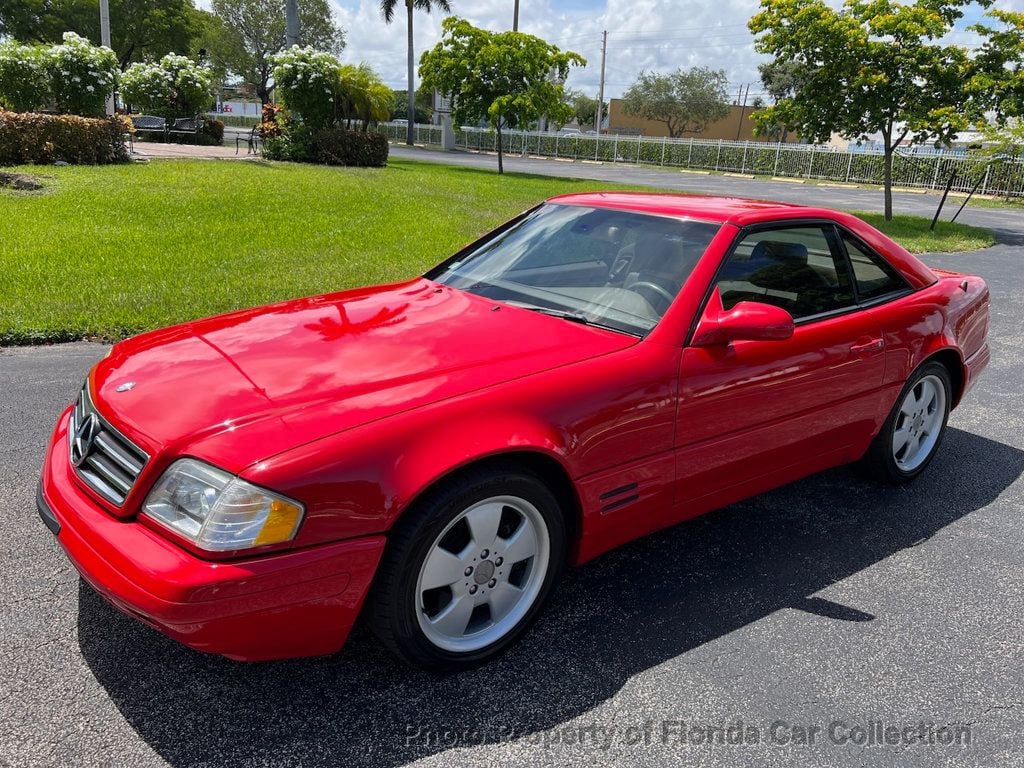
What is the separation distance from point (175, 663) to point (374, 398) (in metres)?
1.09

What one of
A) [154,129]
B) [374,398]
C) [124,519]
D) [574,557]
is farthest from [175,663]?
[154,129]

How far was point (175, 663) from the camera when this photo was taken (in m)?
2.47

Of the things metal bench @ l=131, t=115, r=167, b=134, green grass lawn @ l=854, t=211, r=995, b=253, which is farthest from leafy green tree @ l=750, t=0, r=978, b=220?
metal bench @ l=131, t=115, r=167, b=134

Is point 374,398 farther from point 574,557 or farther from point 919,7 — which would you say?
point 919,7

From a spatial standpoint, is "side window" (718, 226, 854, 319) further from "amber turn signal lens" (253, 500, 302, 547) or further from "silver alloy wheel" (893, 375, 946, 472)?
"amber turn signal lens" (253, 500, 302, 547)

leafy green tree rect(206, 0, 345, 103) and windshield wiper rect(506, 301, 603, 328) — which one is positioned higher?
leafy green tree rect(206, 0, 345, 103)

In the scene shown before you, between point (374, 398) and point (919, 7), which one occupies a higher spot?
point (919, 7)

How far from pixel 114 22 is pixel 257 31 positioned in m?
15.2

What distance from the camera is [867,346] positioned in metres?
3.55

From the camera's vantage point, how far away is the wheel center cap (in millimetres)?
2504

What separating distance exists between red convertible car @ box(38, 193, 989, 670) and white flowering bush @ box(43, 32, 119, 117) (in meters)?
17.8

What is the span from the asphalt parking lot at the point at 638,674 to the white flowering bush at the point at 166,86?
25272 mm

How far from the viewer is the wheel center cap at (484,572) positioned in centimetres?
250

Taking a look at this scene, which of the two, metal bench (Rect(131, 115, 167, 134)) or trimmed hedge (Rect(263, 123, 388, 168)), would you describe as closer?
trimmed hedge (Rect(263, 123, 388, 168))
